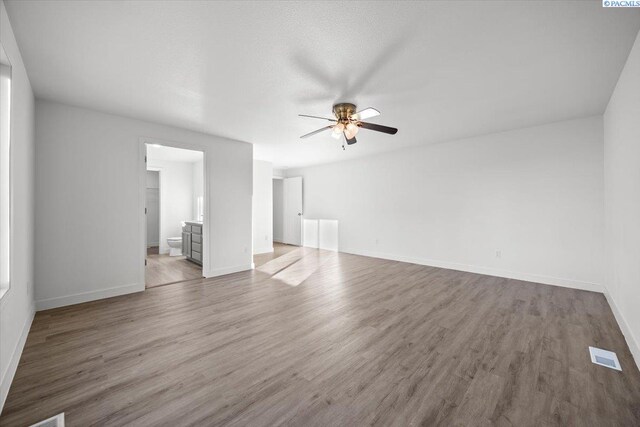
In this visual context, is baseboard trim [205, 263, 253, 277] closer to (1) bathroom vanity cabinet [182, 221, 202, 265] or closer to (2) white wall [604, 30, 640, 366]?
(1) bathroom vanity cabinet [182, 221, 202, 265]

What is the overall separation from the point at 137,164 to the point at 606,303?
6.35 meters

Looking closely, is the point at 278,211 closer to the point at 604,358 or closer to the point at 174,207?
the point at 174,207

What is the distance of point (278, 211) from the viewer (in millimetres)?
8938

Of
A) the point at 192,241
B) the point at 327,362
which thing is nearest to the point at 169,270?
the point at 192,241

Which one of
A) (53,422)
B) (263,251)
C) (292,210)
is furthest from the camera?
(292,210)

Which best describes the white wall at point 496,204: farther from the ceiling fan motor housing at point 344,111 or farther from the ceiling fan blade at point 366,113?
the ceiling fan blade at point 366,113

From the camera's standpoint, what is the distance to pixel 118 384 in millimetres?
1759

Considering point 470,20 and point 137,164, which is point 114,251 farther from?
point 470,20

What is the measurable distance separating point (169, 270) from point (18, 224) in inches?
119

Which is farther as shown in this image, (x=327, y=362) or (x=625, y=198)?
(x=625, y=198)

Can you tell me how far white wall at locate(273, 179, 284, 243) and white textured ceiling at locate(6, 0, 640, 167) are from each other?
17.0 feet

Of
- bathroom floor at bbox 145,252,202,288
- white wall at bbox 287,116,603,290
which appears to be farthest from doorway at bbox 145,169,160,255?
white wall at bbox 287,116,603,290

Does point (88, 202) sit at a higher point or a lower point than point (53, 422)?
higher

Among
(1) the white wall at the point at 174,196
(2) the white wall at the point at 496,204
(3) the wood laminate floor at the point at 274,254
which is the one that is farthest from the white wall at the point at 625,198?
(1) the white wall at the point at 174,196
